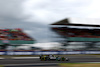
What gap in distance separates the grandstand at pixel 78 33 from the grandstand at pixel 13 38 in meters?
6.98

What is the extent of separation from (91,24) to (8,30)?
64.4ft

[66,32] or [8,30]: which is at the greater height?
[8,30]

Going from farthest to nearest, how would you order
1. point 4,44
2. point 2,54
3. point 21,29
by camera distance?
point 21,29 < point 4,44 < point 2,54

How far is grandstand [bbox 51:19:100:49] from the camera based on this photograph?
34562 mm

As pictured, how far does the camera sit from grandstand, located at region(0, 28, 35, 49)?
33.6 meters

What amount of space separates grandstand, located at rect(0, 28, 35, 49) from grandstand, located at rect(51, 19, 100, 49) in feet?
22.9

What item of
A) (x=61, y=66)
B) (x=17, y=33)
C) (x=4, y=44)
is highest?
(x=17, y=33)

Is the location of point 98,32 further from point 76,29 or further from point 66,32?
point 66,32

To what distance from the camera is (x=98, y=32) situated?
36906mm

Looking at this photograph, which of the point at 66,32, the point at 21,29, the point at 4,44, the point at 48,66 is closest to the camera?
the point at 48,66

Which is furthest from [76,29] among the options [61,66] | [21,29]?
[61,66]

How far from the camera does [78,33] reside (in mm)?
35906

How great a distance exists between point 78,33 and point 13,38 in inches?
605

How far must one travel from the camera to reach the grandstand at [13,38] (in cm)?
3362
